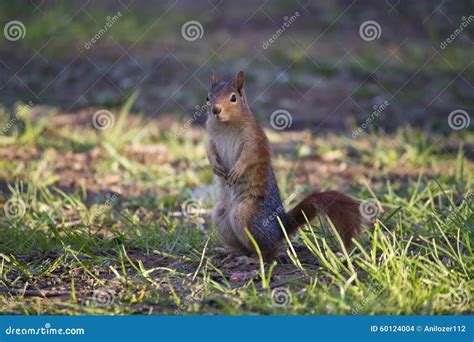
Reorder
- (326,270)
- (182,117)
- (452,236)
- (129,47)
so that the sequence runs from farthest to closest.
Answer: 1. (129,47)
2. (182,117)
3. (452,236)
4. (326,270)

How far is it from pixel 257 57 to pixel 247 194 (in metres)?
5.60

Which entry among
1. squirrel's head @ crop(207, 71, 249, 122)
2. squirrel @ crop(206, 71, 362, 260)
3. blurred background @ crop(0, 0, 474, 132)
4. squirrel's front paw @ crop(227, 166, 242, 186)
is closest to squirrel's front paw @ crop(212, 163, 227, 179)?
squirrel @ crop(206, 71, 362, 260)

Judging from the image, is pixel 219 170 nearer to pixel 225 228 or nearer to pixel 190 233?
pixel 225 228

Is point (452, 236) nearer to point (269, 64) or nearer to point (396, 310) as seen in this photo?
point (396, 310)

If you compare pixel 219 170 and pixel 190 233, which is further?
pixel 190 233

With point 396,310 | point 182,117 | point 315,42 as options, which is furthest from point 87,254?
point 315,42

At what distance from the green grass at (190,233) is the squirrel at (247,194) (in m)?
0.15

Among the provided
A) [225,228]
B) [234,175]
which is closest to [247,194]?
[234,175]

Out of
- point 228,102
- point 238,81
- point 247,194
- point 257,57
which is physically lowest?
point 247,194

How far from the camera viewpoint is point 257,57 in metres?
10.2

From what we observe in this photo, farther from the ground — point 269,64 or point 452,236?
point 269,64

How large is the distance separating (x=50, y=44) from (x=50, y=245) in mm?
6408

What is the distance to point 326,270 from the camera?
177 inches

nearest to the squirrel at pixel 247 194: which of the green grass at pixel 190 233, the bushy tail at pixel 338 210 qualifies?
the bushy tail at pixel 338 210
